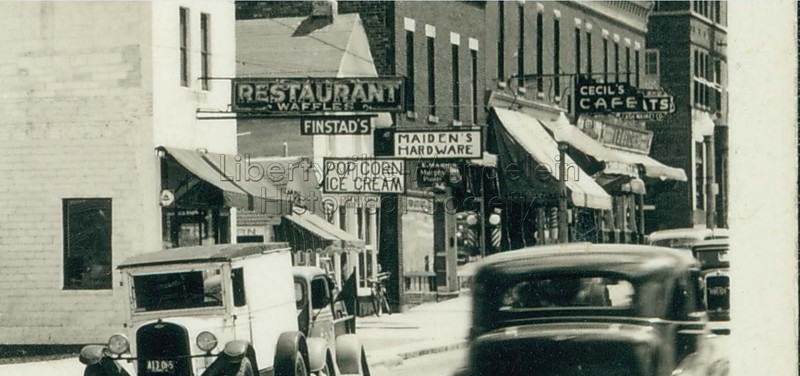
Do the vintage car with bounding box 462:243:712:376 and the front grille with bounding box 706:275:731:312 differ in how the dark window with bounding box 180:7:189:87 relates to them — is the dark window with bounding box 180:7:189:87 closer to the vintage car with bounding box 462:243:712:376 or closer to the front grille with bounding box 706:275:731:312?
the front grille with bounding box 706:275:731:312

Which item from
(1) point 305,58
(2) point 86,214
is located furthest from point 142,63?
(1) point 305,58

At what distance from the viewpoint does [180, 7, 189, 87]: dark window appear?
24.4 meters

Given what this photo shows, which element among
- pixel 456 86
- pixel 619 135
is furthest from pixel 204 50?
pixel 619 135

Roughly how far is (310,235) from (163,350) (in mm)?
15804

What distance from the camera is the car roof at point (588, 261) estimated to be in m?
11.4

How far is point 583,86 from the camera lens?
99.1ft

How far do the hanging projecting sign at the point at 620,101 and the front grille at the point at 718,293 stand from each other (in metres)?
11.2

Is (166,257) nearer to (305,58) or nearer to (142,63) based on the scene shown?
(142,63)

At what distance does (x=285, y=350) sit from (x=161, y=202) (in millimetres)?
9576

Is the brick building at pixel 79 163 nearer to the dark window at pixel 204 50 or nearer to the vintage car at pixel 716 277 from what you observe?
the dark window at pixel 204 50

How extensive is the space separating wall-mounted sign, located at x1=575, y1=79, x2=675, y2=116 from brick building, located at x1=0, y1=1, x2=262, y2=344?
8291 mm

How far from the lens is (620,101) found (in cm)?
2836

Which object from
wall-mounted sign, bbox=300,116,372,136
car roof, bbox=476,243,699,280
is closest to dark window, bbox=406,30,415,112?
wall-mounted sign, bbox=300,116,372,136

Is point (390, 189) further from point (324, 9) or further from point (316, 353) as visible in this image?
point (316, 353)
